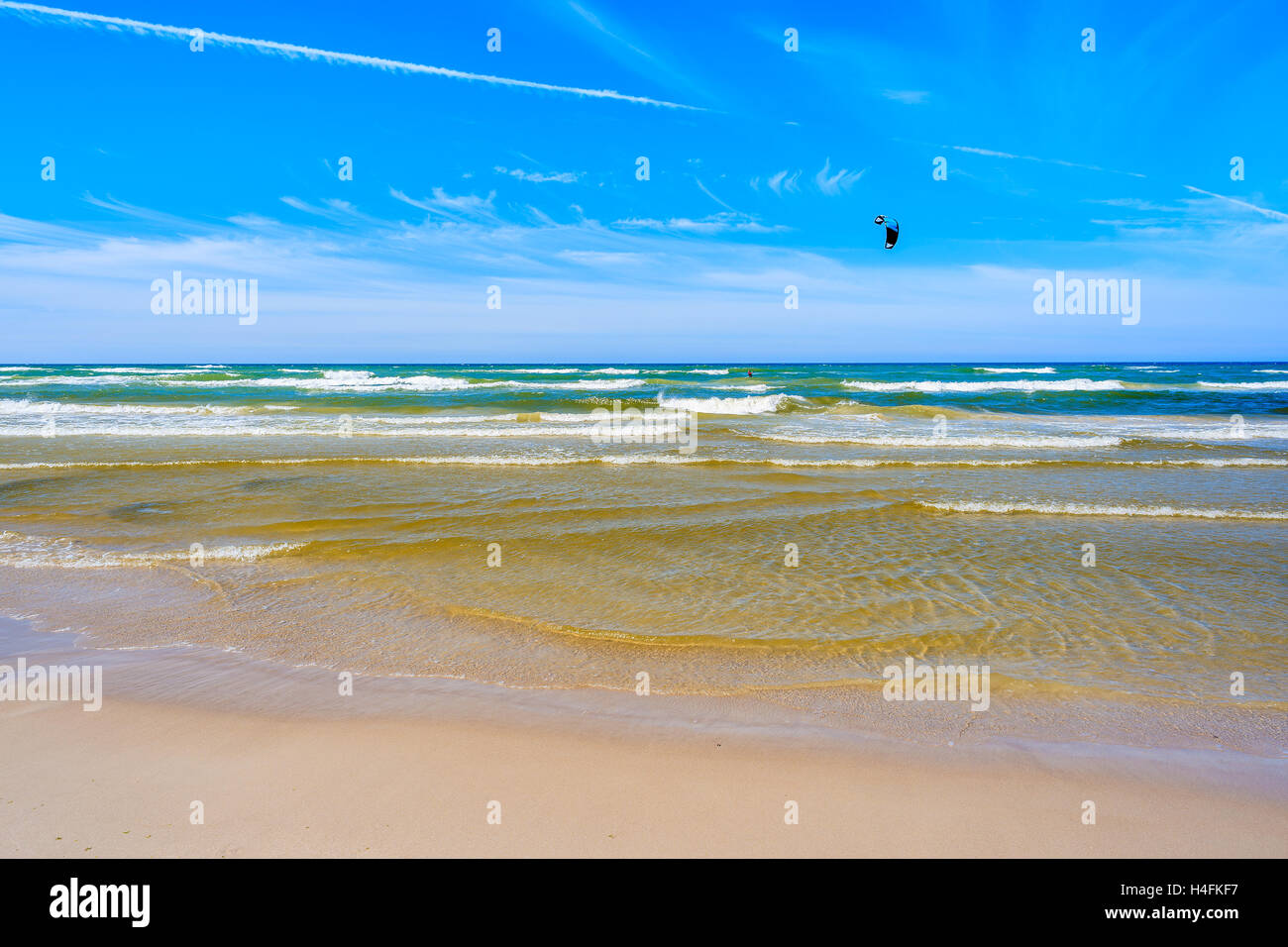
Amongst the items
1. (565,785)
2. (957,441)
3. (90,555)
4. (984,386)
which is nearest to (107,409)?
(90,555)

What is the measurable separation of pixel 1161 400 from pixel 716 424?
26838mm

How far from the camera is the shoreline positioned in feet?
9.32

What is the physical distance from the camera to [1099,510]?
9.68 m

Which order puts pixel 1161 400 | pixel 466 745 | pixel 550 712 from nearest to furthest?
pixel 466 745, pixel 550 712, pixel 1161 400

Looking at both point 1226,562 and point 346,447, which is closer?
point 1226,562

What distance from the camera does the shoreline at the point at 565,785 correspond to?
112 inches

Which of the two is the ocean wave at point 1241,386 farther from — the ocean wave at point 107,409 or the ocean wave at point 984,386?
the ocean wave at point 107,409

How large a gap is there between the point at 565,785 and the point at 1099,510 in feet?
30.5

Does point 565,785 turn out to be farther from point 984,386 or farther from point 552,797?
point 984,386

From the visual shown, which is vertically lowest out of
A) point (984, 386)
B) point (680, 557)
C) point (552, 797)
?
point (552, 797)

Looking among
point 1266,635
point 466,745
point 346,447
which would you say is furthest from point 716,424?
point 466,745
